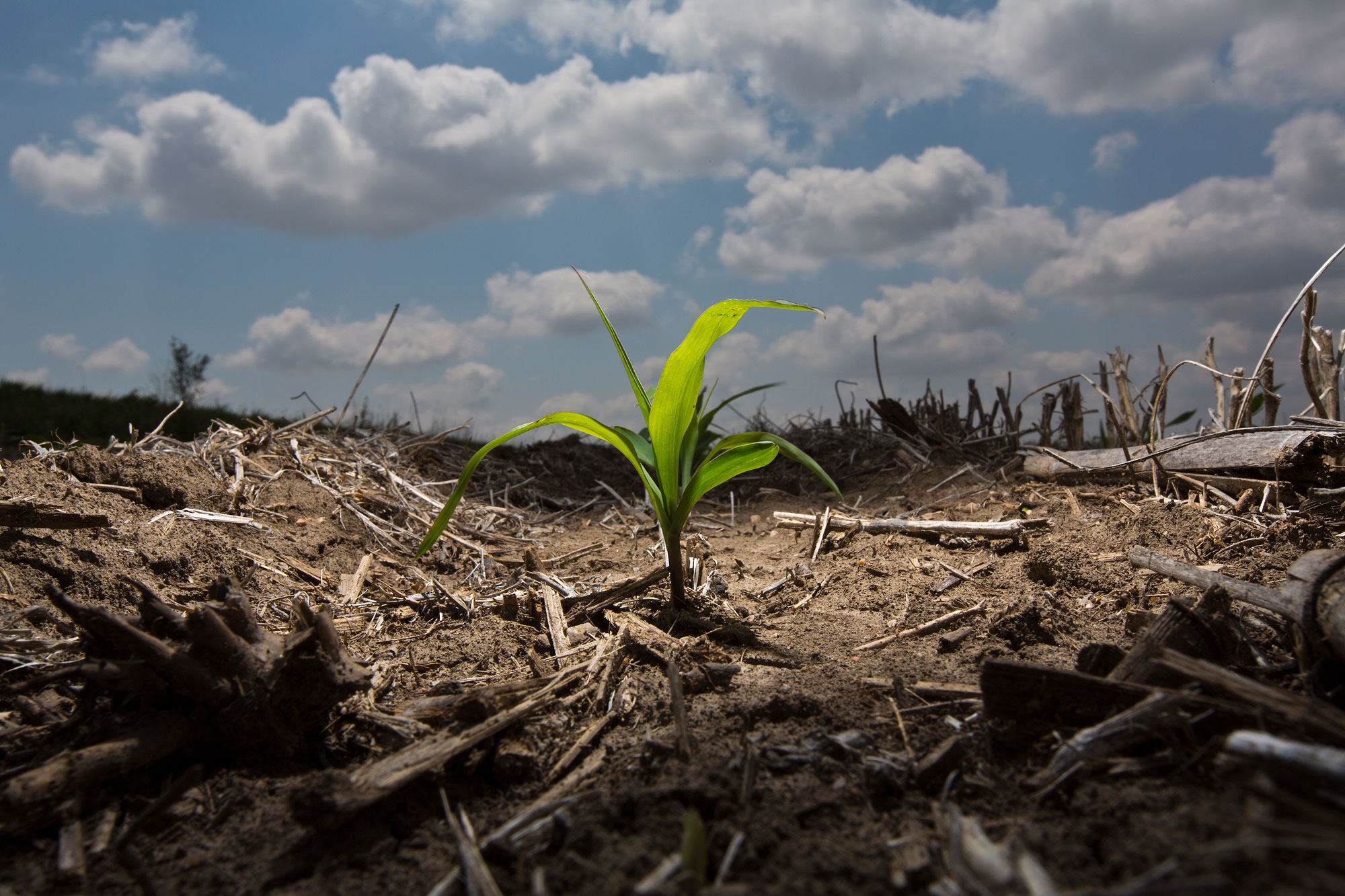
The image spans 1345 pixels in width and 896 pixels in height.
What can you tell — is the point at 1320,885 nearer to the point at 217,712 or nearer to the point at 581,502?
the point at 217,712

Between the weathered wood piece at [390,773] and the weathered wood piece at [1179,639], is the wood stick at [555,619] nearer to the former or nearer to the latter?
the weathered wood piece at [390,773]

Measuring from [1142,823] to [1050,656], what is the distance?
113cm

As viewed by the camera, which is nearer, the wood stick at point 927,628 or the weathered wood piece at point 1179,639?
the weathered wood piece at point 1179,639

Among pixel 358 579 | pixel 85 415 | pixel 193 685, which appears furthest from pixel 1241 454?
pixel 85 415

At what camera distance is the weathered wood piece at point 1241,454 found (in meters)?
3.45

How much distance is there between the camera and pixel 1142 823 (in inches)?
52.0

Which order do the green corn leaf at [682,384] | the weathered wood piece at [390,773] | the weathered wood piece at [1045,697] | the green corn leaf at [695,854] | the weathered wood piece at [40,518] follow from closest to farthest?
the green corn leaf at [695,854] < the weathered wood piece at [390,773] < the weathered wood piece at [1045,697] < the green corn leaf at [682,384] < the weathered wood piece at [40,518]

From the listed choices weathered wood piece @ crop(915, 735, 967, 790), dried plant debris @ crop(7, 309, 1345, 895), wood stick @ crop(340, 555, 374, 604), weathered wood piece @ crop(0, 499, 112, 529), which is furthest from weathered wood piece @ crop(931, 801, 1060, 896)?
weathered wood piece @ crop(0, 499, 112, 529)

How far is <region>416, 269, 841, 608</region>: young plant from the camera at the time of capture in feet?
8.08

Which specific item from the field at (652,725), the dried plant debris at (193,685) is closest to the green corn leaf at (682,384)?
the field at (652,725)

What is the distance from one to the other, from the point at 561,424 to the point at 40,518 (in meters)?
2.20

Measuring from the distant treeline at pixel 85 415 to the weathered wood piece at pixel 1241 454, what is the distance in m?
8.56

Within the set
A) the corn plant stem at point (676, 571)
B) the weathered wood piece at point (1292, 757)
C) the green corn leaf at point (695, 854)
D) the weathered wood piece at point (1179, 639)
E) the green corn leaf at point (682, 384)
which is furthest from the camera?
the corn plant stem at point (676, 571)

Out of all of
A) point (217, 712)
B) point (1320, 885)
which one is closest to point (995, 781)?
point (1320, 885)
